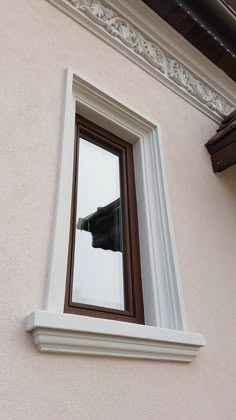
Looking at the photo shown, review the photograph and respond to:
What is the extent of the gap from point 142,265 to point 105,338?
52cm

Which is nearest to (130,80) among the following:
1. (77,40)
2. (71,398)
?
(77,40)

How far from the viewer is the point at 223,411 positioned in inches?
55.0

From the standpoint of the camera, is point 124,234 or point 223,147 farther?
point 223,147

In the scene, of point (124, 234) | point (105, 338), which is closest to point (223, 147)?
point (124, 234)

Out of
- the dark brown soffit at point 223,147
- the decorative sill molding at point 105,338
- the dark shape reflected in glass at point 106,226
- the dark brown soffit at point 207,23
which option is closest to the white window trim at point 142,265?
the decorative sill molding at point 105,338

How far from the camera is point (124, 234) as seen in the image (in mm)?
1610

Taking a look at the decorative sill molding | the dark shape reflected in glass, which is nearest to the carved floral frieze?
the dark shape reflected in glass

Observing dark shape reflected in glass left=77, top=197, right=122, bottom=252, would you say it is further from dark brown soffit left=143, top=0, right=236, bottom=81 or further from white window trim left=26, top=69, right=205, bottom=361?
dark brown soffit left=143, top=0, right=236, bottom=81

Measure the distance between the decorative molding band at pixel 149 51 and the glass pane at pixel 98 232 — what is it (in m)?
0.78

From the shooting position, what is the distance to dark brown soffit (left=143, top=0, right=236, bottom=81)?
2.33 meters

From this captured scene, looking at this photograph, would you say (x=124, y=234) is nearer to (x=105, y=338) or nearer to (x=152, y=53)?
(x=105, y=338)

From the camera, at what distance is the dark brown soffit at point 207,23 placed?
2326mm

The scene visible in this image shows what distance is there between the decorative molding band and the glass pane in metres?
0.78

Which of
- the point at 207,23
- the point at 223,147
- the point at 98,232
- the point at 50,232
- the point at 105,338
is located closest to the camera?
the point at 105,338
